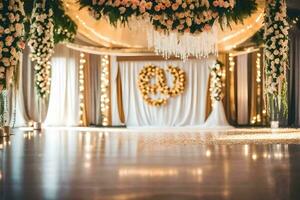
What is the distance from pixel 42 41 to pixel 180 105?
497 centimetres

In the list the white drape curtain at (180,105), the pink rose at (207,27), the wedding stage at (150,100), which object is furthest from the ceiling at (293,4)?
the pink rose at (207,27)

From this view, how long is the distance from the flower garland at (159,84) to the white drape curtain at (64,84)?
7.18ft

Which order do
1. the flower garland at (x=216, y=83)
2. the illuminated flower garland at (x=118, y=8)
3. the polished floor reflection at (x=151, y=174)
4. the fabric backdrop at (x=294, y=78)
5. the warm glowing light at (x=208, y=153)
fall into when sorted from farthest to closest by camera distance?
the flower garland at (x=216, y=83) < the fabric backdrop at (x=294, y=78) < the illuminated flower garland at (x=118, y=8) < the warm glowing light at (x=208, y=153) < the polished floor reflection at (x=151, y=174)

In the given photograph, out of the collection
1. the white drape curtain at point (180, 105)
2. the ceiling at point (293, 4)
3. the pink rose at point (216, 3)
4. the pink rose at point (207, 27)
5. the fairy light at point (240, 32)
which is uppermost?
the ceiling at point (293, 4)

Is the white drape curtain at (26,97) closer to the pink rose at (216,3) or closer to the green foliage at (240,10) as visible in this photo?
the green foliage at (240,10)

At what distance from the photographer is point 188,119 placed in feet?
49.0

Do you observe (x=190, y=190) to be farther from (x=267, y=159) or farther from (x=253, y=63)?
(x=253, y=63)

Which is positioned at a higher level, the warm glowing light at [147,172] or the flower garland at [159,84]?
the flower garland at [159,84]

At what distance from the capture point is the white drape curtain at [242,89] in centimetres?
1516

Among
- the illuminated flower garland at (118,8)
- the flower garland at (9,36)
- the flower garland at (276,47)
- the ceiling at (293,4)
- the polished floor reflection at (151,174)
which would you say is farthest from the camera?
the ceiling at (293,4)

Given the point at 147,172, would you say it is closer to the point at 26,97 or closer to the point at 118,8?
the point at 118,8

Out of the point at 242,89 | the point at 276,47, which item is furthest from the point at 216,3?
the point at 242,89

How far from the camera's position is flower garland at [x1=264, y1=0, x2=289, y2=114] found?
1041 cm

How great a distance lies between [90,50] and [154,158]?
30.3 ft
